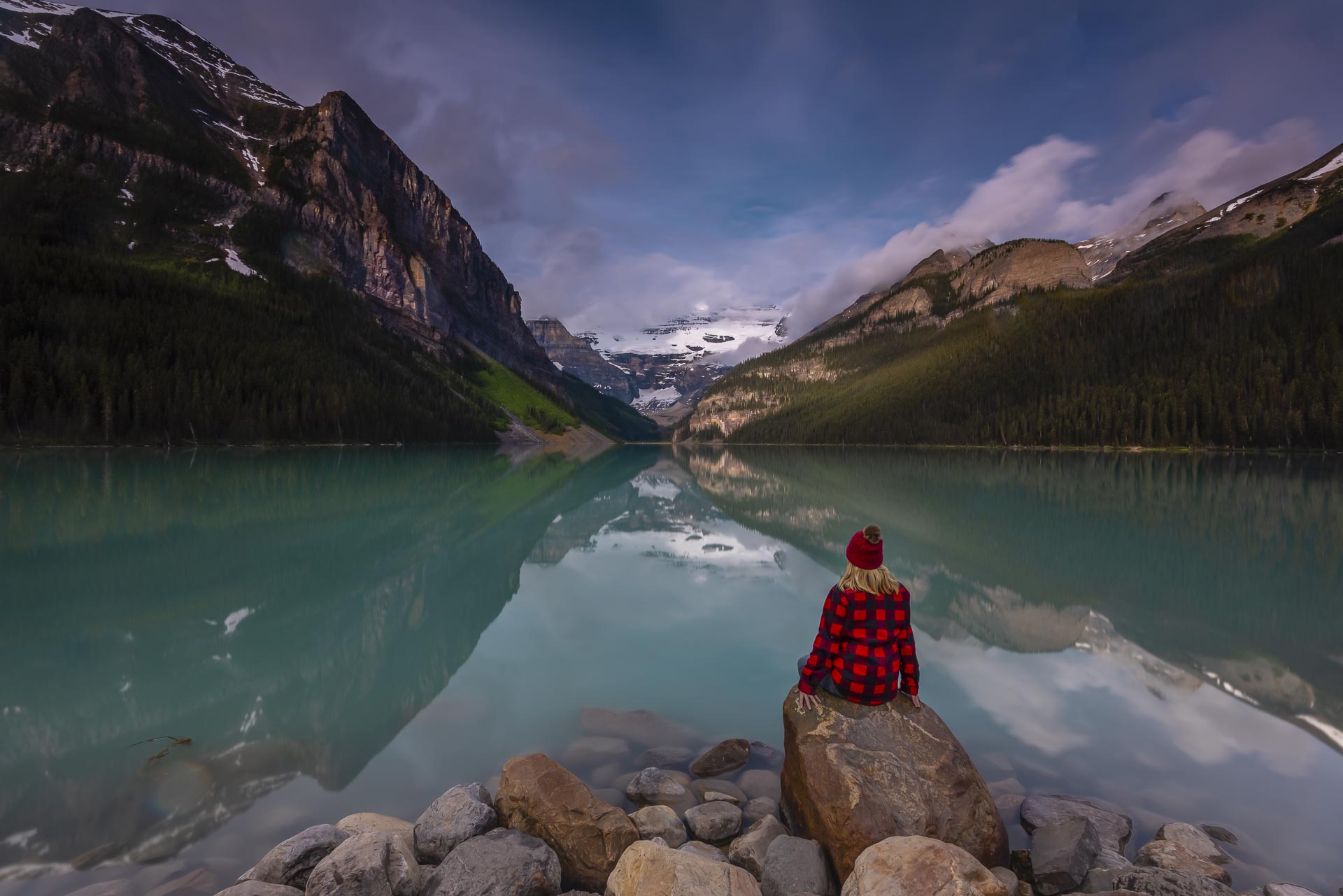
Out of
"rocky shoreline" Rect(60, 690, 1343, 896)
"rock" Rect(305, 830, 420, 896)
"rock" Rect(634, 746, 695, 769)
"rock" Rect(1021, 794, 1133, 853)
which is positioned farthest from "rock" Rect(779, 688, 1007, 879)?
"rock" Rect(305, 830, 420, 896)

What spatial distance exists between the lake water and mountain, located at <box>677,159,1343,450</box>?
86.9 meters

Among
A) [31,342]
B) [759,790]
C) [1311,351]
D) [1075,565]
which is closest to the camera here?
[759,790]

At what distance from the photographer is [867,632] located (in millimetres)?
5453

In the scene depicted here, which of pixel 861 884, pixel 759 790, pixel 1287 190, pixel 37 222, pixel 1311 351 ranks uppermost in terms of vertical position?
pixel 1287 190

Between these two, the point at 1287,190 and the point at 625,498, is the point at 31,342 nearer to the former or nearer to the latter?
the point at 625,498

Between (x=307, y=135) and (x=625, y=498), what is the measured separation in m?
183

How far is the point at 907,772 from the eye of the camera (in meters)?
5.04

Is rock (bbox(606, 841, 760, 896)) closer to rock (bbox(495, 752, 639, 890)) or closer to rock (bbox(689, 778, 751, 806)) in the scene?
rock (bbox(495, 752, 639, 890))

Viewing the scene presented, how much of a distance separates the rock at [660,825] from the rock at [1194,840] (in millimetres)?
4135

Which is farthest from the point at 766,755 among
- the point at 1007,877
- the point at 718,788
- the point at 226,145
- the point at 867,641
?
the point at 226,145

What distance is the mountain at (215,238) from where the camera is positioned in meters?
72.7

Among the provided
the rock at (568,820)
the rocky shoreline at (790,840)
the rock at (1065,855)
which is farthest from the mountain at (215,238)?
the rock at (1065,855)

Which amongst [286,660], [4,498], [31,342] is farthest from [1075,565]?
[31,342]

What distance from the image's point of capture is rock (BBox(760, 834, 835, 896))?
4.56 metres
